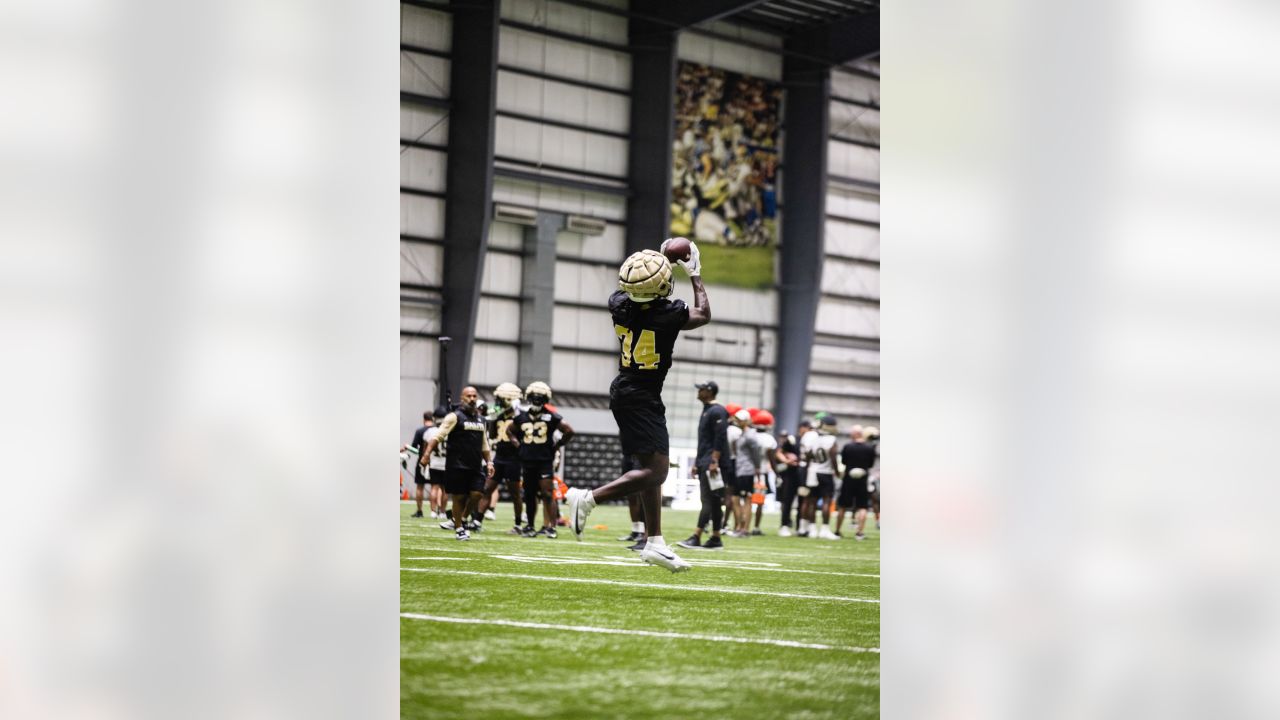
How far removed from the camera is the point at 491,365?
81.1 ft

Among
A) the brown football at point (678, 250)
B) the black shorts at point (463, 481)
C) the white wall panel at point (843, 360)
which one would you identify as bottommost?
the black shorts at point (463, 481)

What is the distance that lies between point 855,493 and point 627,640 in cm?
1050

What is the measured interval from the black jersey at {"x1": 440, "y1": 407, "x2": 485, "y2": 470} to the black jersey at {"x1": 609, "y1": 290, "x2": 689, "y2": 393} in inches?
182

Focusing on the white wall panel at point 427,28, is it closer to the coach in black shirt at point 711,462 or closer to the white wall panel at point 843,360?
the white wall panel at point 843,360

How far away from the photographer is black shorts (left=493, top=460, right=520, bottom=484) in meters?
13.3

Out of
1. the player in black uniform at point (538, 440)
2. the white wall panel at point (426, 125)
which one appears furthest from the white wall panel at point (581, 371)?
the player in black uniform at point (538, 440)

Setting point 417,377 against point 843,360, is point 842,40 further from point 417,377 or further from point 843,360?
point 417,377

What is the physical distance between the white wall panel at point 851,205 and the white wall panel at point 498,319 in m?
8.73

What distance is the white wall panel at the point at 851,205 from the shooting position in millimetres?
29516

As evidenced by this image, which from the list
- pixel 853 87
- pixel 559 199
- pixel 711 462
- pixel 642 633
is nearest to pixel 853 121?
pixel 853 87
